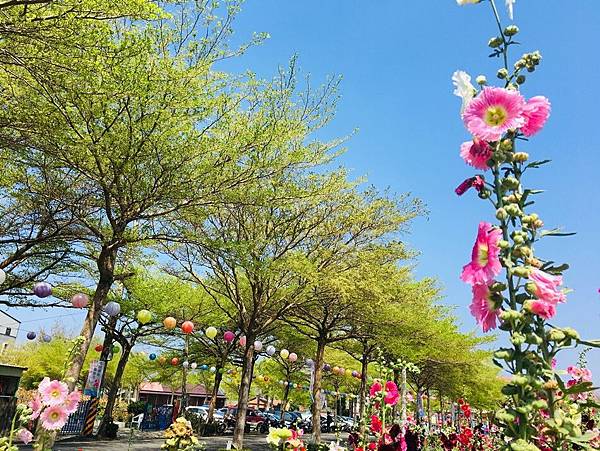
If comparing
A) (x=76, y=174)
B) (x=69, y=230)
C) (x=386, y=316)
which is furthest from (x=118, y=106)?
(x=386, y=316)

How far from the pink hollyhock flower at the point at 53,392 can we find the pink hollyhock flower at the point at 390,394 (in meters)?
2.07

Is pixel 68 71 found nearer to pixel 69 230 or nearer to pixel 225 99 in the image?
pixel 225 99

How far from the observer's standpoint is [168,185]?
9.00 meters

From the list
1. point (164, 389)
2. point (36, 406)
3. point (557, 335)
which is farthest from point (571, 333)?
point (164, 389)

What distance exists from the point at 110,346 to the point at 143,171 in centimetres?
1382

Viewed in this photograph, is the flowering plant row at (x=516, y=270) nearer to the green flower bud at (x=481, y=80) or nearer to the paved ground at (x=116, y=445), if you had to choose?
the green flower bud at (x=481, y=80)

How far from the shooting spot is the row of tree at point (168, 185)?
6.91 meters

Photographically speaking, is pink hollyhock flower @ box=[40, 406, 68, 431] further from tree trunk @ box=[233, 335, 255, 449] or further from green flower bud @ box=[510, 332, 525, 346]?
tree trunk @ box=[233, 335, 255, 449]

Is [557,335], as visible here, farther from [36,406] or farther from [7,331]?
[7,331]

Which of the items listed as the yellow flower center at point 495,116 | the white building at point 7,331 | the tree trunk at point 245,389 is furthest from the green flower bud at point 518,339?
the white building at point 7,331

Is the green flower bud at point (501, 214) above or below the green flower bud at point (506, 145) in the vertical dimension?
below

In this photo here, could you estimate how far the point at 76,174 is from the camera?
34.9ft

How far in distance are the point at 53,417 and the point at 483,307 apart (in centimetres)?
245

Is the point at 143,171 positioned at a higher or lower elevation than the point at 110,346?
higher
